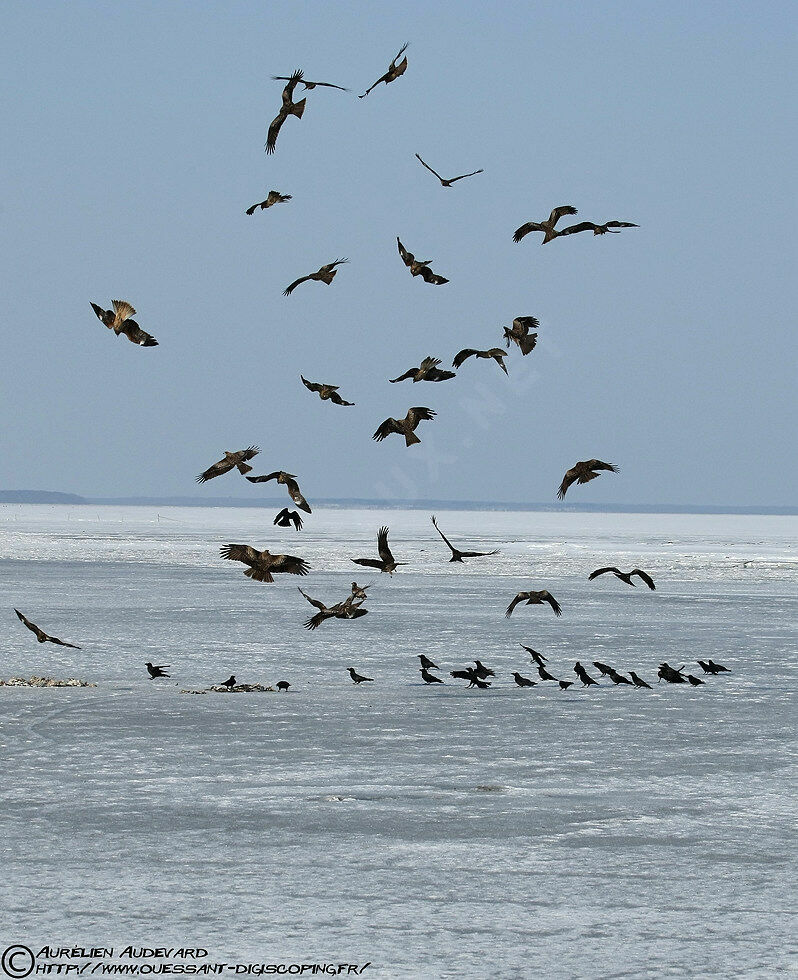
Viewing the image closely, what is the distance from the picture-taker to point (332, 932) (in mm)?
6379

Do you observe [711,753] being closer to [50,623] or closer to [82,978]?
[82,978]

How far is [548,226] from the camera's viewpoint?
1400cm

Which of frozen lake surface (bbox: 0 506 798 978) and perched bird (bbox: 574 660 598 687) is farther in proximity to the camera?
perched bird (bbox: 574 660 598 687)

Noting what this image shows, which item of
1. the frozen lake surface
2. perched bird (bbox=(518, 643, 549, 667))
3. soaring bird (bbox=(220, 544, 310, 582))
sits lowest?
the frozen lake surface

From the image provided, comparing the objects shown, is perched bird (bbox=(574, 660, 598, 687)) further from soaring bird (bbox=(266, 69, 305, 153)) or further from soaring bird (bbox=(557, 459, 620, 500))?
soaring bird (bbox=(266, 69, 305, 153))

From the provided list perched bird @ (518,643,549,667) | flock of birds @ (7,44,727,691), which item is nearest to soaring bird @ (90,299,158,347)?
flock of birds @ (7,44,727,691)

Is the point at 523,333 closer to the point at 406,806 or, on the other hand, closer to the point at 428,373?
the point at 428,373

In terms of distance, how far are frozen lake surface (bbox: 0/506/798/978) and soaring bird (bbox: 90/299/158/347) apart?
2998mm

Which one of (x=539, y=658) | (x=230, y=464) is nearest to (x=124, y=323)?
(x=230, y=464)

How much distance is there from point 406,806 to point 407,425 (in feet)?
14.5

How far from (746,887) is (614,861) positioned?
0.77m

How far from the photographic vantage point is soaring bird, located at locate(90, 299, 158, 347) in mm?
11148

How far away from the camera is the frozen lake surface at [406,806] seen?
6.38 m

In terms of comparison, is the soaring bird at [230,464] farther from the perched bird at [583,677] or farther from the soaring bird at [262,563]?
the perched bird at [583,677]
